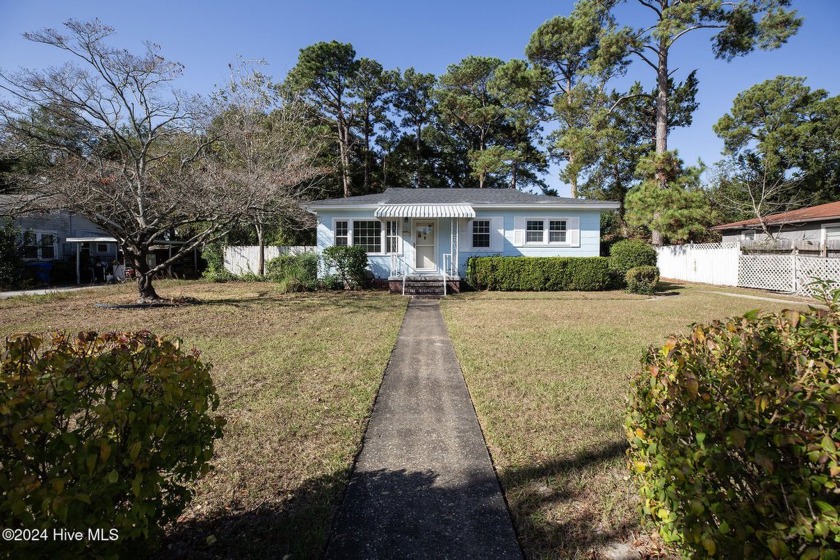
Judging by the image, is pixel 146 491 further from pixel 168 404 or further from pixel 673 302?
pixel 673 302

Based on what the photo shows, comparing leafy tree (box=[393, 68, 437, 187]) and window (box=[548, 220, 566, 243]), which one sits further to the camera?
leafy tree (box=[393, 68, 437, 187])

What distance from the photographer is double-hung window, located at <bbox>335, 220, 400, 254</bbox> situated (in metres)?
15.9

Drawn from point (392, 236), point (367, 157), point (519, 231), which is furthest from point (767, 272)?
point (367, 157)

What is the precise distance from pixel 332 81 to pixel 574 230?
66.4ft

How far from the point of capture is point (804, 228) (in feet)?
66.9

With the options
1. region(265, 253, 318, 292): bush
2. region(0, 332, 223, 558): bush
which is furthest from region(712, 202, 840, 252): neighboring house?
region(0, 332, 223, 558): bush

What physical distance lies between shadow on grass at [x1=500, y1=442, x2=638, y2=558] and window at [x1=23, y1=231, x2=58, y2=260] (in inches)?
980

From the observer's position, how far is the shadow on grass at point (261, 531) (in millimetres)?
2201

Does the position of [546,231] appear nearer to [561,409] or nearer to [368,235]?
[368,235]

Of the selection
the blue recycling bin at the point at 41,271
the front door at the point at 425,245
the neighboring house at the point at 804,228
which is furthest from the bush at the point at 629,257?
the blue recycling bin at the point at 41,271

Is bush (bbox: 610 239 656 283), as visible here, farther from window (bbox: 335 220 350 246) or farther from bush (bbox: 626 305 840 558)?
bush (bbox: 626 305 840 558)

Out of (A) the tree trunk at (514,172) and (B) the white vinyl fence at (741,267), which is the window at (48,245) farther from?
(B) the white vinyl fence at (741,267)

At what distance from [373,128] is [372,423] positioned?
97.4 ft

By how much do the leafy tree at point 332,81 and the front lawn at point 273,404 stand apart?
60.2 ft
